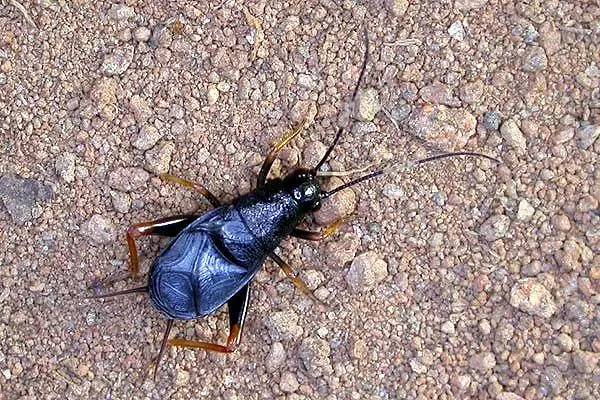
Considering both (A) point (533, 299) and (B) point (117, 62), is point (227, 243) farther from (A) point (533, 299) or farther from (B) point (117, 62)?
(A) point (533, 299)

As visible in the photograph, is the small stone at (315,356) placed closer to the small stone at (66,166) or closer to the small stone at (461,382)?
the small stone at (461,382)

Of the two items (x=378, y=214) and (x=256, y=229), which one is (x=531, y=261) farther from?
(x=256, y=229)

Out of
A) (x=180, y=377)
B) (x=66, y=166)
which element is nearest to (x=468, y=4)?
(x=66, y=166)

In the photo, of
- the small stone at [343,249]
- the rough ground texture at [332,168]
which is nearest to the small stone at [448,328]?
the rough ground texture at [332,168]

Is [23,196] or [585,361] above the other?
[23,196]

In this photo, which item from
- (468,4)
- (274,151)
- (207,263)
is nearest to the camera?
(207,263)

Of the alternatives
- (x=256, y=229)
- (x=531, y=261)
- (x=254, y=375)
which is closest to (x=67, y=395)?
(x=254, y=375)
